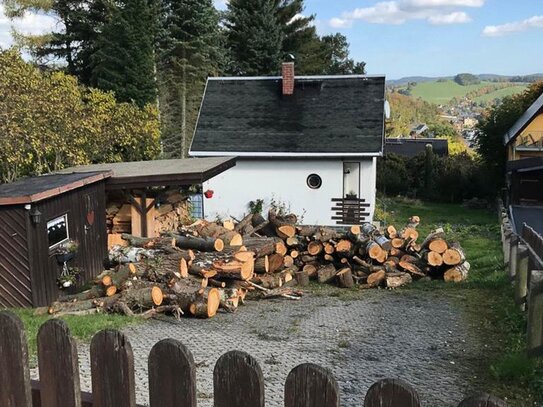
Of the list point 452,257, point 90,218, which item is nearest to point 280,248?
point 452,257

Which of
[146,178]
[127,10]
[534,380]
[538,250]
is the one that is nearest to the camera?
[534,380]

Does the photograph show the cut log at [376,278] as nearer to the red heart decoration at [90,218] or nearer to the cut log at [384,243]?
the cut log at [384,243]

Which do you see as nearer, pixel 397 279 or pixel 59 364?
pixel 59 364

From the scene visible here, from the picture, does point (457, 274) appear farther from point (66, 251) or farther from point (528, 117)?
point (528, 117)

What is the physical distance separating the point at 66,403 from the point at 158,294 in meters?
7.72

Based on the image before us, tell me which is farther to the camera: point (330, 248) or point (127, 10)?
point (127, 10)

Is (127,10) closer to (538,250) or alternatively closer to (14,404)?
(538,250)

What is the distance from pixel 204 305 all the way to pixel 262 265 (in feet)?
12.2

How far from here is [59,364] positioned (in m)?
2.20

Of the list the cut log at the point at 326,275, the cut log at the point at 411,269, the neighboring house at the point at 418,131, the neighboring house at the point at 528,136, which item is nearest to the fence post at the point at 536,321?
the cut log at the point at 411,269

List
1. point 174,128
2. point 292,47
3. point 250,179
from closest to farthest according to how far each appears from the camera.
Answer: point 250,179
point 174,128
point 292,47

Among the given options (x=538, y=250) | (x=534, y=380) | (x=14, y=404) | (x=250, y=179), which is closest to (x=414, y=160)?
(x=250, y=179)

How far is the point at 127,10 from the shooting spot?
30531mm

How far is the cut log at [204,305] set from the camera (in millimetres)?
9719
